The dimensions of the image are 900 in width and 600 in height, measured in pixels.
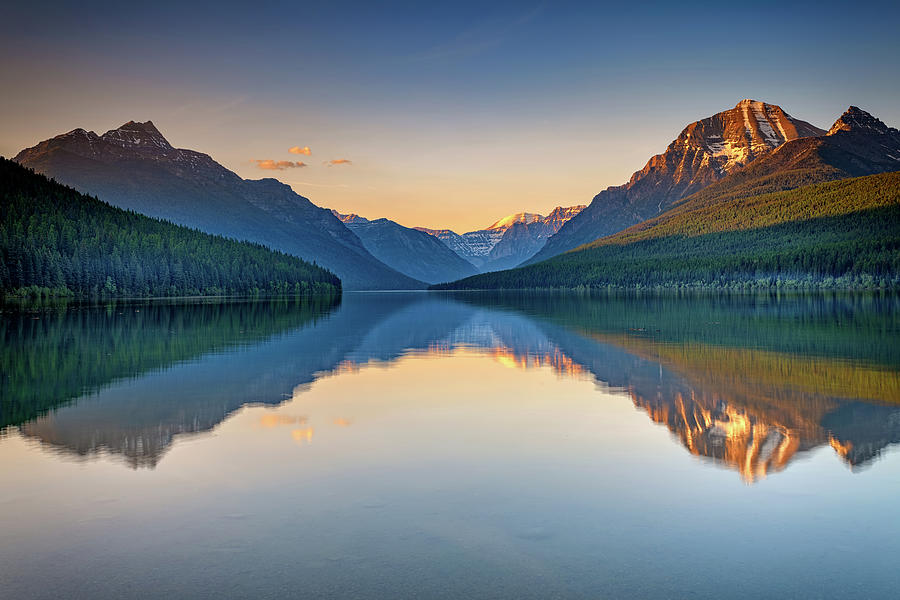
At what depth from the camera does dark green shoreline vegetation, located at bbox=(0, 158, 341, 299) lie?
118 m

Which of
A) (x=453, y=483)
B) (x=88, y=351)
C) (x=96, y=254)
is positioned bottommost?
(x=453, y=483)

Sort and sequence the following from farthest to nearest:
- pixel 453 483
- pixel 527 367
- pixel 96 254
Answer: pixel 96 254
pixel 527 367
pixel 453 483

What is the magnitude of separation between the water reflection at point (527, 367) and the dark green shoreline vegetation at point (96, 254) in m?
78.6

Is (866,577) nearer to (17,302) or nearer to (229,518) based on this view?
(229,518)

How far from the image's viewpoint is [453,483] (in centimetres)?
1230

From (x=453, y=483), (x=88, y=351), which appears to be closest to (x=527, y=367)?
(x=453, y=483)

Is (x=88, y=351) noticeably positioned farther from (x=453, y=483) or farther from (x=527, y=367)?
(x=453, y=483)

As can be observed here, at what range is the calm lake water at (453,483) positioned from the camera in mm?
8391

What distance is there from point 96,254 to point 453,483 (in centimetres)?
14663

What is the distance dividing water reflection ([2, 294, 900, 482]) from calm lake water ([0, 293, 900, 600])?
0.53 feet

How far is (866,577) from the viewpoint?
823 centimetres

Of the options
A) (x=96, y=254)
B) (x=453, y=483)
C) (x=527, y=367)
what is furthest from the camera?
(x=96, y=254)

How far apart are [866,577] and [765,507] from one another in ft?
8.09

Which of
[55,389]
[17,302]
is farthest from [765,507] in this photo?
[17,302]
